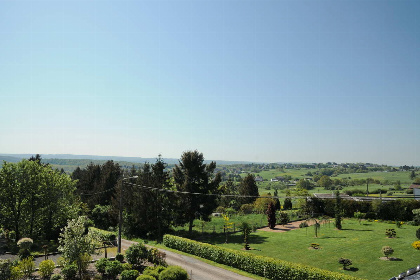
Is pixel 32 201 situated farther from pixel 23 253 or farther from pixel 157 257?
pixel 157 257

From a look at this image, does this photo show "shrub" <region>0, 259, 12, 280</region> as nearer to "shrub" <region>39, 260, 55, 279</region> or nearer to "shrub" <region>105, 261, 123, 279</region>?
"shrub" <region>39, 260, 55, 279</region>

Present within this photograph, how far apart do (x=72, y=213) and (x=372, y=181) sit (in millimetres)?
180478

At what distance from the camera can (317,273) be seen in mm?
20453

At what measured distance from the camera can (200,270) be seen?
25.5 m

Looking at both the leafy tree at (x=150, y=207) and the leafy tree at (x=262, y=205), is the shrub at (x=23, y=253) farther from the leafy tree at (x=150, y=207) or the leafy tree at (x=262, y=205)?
the leafy tree at (x=262, y=205)

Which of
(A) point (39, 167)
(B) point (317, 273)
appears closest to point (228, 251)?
(B) point (317, 273)

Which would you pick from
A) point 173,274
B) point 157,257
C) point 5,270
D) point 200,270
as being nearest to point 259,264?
point 200,270

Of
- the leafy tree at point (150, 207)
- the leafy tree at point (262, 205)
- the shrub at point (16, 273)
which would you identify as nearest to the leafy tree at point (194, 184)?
the leafy tree at point (150, 207)

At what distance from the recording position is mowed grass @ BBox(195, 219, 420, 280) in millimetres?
25005

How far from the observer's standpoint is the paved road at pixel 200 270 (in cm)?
2352

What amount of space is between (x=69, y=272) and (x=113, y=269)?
3.32 m

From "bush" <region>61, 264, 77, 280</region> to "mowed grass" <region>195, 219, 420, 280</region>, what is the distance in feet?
62.8

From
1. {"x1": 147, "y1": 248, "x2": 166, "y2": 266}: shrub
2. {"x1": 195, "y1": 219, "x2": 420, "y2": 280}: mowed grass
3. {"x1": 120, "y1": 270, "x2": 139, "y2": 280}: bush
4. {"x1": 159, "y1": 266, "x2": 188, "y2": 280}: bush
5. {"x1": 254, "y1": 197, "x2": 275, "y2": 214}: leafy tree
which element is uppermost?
{"x1": 159, "y1": 266, "x2": 188, "y2": 280}: bush

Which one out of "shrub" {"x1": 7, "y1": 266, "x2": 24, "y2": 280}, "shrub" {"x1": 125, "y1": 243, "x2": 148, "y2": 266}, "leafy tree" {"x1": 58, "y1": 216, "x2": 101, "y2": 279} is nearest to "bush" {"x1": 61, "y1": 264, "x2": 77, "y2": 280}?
"leafy tree" {"x1": 58, "y1": 216, "x2": 101, "y2": 279}
